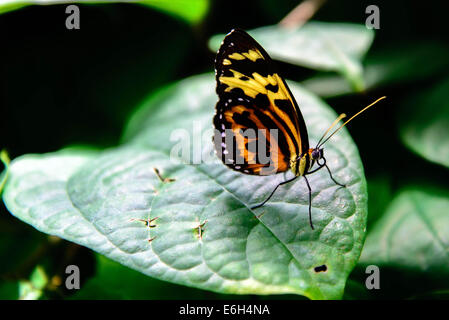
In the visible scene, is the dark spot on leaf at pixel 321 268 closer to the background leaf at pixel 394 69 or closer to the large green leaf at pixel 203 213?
the large green leaf at pixel 203 213

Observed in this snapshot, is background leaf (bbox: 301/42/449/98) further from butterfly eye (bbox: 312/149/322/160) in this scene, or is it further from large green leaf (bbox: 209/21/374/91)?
butterfly eye (bbox: 312/149/322/160)

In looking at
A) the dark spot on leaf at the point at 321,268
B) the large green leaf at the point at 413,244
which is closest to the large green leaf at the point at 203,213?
the dark spot on leaf at the point at 321,268

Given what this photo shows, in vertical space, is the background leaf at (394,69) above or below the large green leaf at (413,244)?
above

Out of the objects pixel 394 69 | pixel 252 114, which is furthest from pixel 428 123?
pixel 252 114

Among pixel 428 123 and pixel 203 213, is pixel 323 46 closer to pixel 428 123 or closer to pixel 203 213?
pixel 428 123

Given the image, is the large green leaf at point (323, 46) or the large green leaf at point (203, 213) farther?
the large green leaf at point (323, 46)
